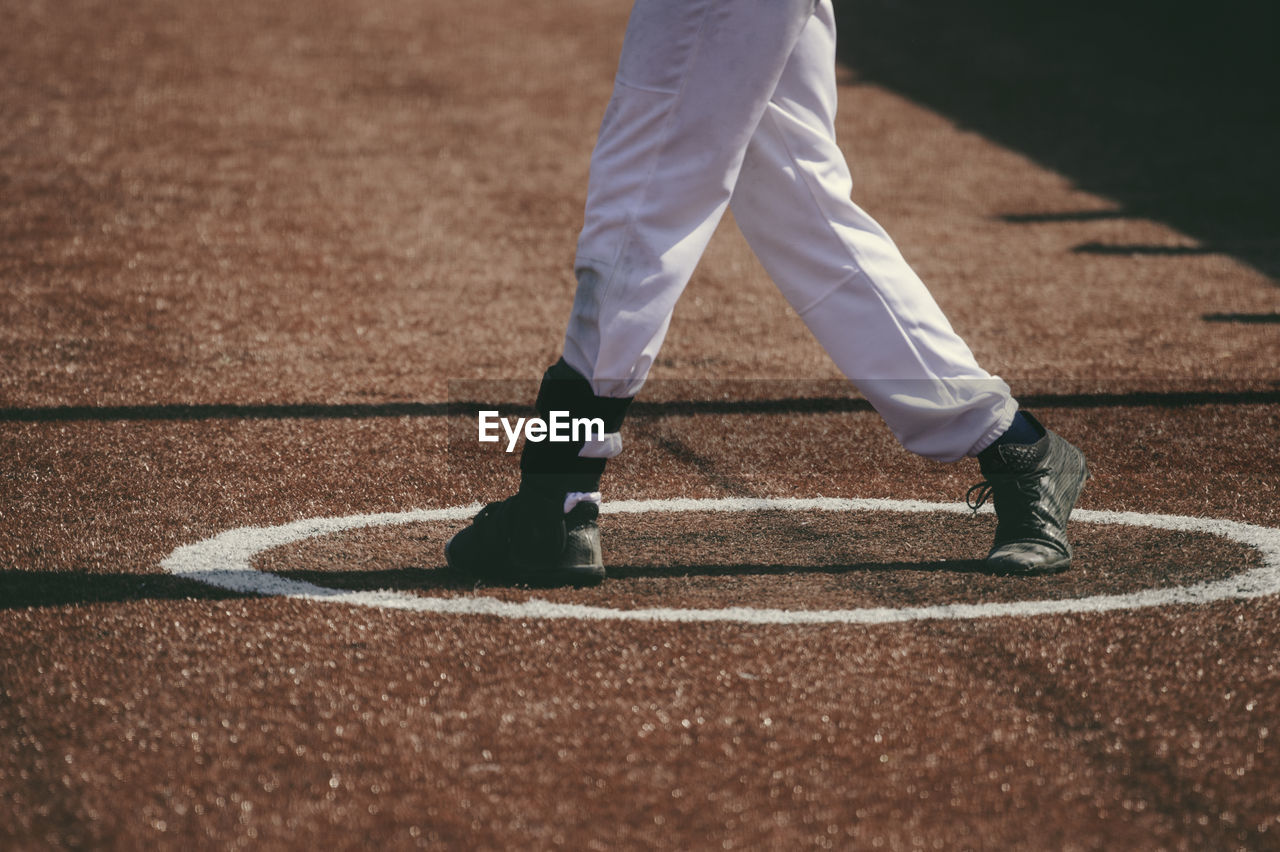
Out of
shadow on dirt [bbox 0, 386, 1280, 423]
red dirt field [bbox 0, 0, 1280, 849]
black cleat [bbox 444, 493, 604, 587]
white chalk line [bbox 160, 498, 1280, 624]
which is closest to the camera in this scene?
red dirt field [bbox 0, 0, 1280, 849]

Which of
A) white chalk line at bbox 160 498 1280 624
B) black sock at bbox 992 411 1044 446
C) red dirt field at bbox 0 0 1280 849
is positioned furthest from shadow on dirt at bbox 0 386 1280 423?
black sock at bbox 992 411 1044 446

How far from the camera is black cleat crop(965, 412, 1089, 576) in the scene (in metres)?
2.64

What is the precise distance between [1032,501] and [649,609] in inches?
29.8

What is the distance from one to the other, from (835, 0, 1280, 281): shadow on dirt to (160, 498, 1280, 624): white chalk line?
12.7ft

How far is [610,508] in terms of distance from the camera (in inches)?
123

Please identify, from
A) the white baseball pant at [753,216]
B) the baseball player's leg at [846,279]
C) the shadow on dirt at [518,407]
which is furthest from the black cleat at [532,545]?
the shadow on dirt at [518,407]

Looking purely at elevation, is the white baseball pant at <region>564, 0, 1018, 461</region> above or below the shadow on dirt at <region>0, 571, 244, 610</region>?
above

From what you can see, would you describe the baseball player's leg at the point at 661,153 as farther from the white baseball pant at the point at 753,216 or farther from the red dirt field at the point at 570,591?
the red dirt field at the point at 570,591

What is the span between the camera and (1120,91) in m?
10.6

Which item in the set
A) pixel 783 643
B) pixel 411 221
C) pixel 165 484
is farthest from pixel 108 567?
pixel 411 221

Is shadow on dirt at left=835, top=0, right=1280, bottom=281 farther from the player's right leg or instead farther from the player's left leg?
the player's right leg

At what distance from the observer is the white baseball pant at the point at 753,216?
8.13 ft

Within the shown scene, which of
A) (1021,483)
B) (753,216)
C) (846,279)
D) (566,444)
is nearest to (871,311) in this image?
(846,279)

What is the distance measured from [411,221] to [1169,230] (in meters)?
3.58
